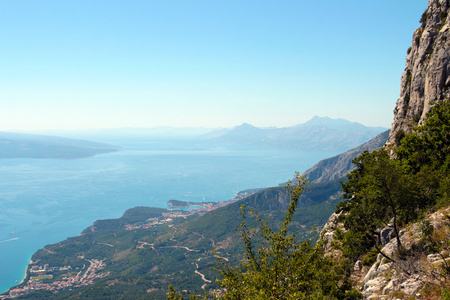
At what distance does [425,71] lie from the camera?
5031cm

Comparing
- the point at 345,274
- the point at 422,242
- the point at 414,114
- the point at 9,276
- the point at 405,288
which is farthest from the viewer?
the point at 9,276

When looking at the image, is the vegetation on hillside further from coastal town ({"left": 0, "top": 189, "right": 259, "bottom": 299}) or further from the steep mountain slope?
coastal town ({"left": 0, "top": 189, "right": 259, "bottom": 299})

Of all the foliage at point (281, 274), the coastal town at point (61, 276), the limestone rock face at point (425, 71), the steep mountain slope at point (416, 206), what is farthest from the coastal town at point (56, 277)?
the limestone rock face at point (425, 71)

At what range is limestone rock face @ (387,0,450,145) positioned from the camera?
149 ft

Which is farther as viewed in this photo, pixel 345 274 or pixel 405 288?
pixel 345 274

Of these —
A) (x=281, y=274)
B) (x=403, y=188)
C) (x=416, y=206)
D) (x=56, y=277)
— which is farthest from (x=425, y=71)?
(x=56, y=277)

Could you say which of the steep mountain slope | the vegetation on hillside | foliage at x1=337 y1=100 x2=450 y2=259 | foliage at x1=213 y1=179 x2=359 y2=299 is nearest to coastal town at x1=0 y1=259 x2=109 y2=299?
the steep mountain slope

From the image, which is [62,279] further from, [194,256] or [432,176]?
[432,176]

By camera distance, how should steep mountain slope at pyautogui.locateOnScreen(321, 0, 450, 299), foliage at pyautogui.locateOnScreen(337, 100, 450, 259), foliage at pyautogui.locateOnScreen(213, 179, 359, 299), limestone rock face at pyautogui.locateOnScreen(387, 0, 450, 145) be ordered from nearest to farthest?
foliage at pyautogui.locateOnScreen(213, 179, 359, 299) < steep mountain slope at pyautogui.locateOnScreen(321, 0, 450, 299) < foliage at pyautogui.locateOnScreen(337, 100, 450, 259) < limestone rock face at pyautogui.locateOnScreen(387, 0, 450, 145)

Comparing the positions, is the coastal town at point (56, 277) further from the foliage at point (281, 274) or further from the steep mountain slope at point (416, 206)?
the foliage at point (281, 274)

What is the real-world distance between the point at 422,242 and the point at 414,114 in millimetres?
45311

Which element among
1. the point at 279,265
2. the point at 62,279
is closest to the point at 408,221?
the point at 279,265

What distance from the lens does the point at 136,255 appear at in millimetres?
191875

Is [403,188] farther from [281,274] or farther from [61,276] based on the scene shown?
[61,276]
